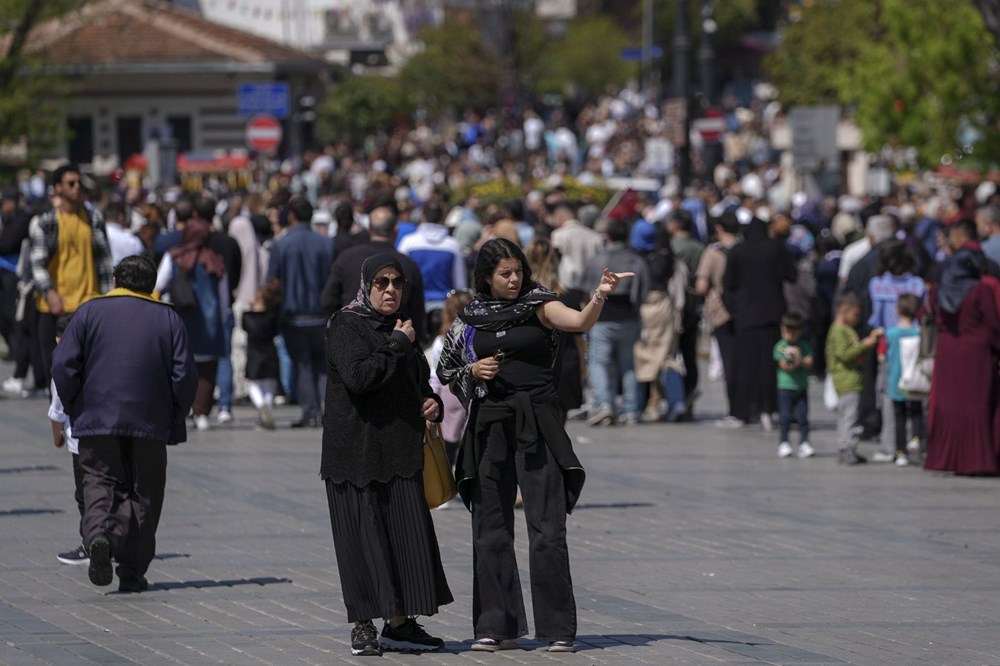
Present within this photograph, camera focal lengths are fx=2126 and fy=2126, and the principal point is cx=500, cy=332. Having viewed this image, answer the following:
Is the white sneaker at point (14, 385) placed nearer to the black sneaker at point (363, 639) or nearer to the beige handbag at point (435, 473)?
the beige handbag at point (435, 473)

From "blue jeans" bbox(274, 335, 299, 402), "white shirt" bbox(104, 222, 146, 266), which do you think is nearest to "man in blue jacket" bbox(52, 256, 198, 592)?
"white shirt" bbox(104, 222, 146, 266)

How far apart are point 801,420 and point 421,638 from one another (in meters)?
7.85

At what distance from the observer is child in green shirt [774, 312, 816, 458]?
15484 millimetres

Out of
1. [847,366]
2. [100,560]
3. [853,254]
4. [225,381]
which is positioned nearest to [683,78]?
[853,254]

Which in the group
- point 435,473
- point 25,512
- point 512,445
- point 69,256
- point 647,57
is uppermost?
point 647,57

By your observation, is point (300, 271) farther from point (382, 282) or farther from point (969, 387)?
point (382, 282)

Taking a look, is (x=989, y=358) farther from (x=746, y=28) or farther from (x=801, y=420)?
(x=746, y=28)

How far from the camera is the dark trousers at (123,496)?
953 centimetres

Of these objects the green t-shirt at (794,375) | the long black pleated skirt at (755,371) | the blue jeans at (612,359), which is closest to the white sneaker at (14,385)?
the blue jeans at (612,359)

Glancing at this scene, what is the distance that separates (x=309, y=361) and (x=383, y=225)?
1.88 metres

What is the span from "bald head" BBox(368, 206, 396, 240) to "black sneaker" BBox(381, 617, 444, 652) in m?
6.98

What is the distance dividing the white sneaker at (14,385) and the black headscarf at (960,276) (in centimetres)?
859

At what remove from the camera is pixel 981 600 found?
32.4 feet

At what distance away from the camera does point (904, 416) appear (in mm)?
15383
